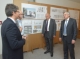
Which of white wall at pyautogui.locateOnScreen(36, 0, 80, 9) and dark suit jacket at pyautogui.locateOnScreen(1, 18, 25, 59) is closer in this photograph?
dark suit jacket at pyautogui.locateOnScreen(1, 18, 25, 59)

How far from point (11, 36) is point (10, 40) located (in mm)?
54

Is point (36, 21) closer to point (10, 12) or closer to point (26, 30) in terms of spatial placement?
point (26, 30)

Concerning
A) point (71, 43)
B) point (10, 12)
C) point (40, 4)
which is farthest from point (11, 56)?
point (40, 4)

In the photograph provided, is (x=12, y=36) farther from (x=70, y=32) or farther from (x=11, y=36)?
(x=70, y=32)

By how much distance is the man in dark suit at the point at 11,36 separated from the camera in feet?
3.99

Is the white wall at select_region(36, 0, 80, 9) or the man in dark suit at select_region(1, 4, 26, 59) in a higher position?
the white wall at select_region(36, 0, 80, 9)

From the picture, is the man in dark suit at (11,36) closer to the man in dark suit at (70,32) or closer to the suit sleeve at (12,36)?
the suit sleeve at (12,36)

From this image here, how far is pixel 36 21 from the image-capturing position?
4164 mm

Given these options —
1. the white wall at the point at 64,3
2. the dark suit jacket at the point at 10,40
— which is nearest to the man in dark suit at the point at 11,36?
the dark suit jacket at the point at 10,40

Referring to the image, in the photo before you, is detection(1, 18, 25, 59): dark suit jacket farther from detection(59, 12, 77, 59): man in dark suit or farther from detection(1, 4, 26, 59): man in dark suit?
detection(59, 12, 77, 59): man in dark suit

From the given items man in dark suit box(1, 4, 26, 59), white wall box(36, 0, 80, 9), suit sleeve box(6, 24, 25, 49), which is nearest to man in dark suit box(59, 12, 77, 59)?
man in dark suit box(1, 4, 26, 59)

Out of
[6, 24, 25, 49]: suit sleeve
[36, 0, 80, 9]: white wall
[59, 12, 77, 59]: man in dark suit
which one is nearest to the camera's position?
[6, 24, 25, 49]: suit sleeve

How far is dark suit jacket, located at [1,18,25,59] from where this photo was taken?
3.98 feet

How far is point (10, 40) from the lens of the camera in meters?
1.22
